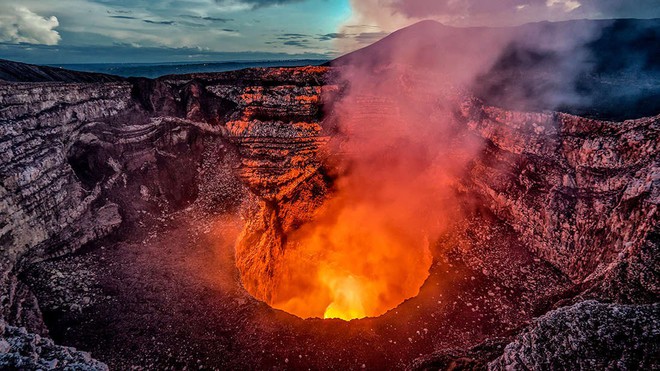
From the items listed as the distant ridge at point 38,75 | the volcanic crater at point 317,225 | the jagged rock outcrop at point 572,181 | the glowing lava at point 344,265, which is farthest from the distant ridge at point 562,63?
the distant ridge at point 38,75

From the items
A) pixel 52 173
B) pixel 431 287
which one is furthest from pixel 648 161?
pixel 52 173

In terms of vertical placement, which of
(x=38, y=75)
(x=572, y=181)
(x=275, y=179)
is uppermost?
(x=38, y=75)

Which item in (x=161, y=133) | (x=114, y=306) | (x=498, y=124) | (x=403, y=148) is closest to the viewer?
(x=114, y=306)

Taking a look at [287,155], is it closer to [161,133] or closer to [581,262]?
[161,133]

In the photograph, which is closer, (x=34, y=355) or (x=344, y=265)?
(x=34, y=355)

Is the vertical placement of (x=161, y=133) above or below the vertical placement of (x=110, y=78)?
below

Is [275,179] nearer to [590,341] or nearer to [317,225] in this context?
[317,225]

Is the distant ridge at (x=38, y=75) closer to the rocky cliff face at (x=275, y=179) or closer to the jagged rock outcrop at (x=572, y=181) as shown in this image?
the rocky cliff face at (x=275, y=179)

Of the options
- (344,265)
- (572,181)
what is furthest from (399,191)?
(572,181)
